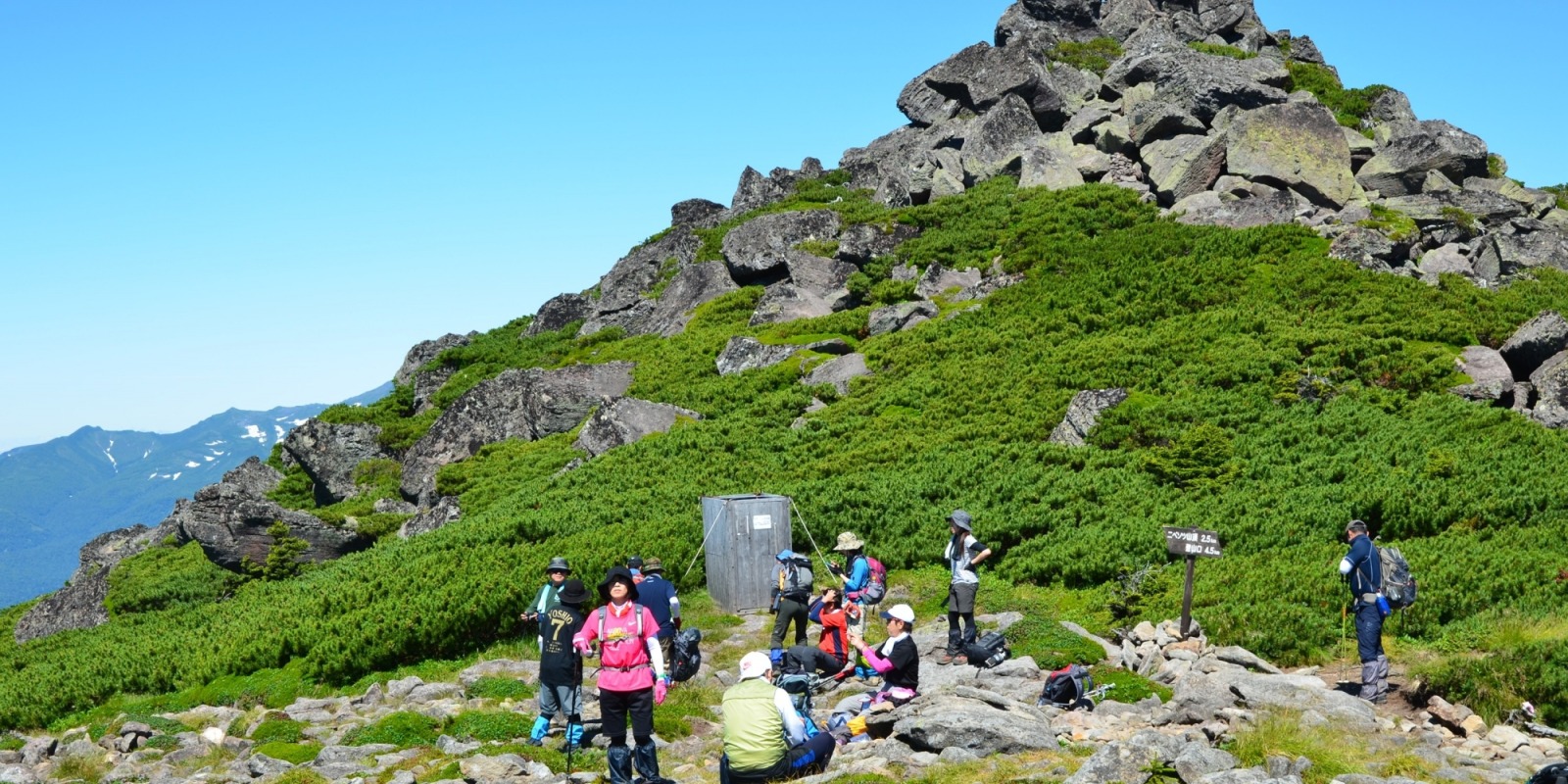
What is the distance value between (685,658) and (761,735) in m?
6.38

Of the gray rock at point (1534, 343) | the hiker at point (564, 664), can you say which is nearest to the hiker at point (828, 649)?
the hiker at point (564, 664)

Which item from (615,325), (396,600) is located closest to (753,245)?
(615,325)

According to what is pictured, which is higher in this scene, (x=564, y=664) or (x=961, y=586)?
(x=961, y=586)

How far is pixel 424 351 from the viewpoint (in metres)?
63.6

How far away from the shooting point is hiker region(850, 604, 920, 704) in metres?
15.6

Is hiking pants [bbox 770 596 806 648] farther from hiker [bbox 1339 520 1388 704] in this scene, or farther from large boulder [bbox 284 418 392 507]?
large boulder [bbox 284 418 392 507]

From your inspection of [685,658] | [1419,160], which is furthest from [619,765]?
[1419,160]

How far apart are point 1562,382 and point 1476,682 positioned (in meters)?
16.3

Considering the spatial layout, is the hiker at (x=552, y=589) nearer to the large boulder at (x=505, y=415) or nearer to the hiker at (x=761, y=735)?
the hiker at (x=761, y=735)

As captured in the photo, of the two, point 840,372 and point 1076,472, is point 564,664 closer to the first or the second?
point 1076,472

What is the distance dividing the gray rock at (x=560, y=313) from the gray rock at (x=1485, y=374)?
39263 mm

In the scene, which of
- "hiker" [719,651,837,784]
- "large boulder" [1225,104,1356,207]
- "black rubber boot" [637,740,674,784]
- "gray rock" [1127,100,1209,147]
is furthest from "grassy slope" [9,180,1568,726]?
"black rubber boot" [637,740,674,784]

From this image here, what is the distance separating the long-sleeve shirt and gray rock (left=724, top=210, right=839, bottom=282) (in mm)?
39485

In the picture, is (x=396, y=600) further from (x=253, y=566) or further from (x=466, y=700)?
(x=253, y=566)
